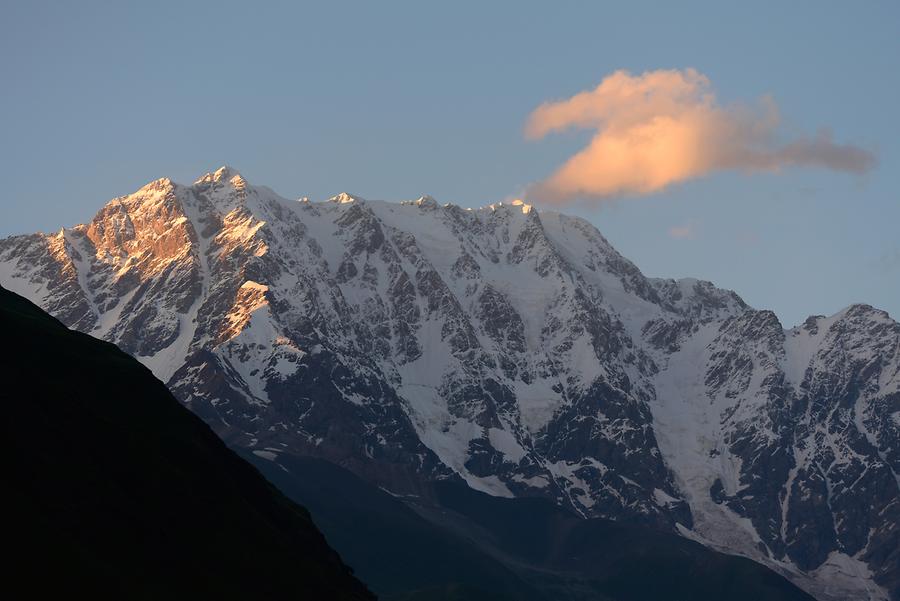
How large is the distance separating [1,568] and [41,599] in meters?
5.57

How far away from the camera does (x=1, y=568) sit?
19850cm

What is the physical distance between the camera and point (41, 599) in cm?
19700
